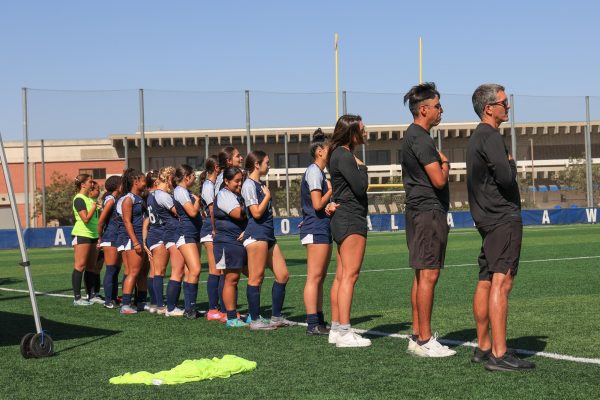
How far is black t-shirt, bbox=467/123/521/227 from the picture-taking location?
6.54 m

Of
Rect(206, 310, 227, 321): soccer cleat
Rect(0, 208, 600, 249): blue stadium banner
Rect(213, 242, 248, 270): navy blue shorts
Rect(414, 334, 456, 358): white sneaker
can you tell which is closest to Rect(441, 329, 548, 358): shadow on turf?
Rect(414, 334, 456, 358): white sneaker

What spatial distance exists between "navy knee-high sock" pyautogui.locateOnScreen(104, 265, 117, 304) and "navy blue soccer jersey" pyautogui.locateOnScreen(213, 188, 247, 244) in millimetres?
3004

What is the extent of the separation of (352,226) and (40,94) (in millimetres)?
32681

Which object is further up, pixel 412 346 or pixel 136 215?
pixel 136 215

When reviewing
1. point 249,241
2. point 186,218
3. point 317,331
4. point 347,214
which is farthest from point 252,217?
point 186,218

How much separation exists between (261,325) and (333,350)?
69.6 inches

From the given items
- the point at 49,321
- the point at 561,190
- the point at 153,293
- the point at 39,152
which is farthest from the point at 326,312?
the point at 561,190

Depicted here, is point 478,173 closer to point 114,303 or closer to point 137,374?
point 137,374

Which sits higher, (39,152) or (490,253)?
(39,152)

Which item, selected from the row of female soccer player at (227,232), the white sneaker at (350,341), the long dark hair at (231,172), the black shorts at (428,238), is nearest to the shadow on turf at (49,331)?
the row of female soccer player at (227,232)

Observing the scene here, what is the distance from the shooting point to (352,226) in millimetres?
8062

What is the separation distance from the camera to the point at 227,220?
10039 millimetres

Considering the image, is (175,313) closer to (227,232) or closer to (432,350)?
(227,232)

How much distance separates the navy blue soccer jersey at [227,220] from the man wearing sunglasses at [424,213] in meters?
3.06
